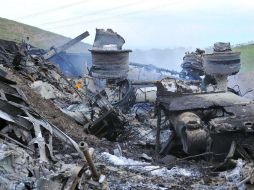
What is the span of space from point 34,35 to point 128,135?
28.9 m

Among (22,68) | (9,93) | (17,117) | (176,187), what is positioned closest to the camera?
(176,187)

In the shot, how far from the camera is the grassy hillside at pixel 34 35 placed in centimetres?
3647

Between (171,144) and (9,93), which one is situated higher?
(9,93)

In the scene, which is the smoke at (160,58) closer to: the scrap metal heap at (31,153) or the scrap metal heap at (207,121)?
the scrap metal heap at (207,121)

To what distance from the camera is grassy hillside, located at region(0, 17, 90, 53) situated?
120 ft

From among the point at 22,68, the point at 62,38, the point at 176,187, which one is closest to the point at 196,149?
the point at 176,187

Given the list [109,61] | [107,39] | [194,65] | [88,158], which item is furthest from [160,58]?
[88,158]

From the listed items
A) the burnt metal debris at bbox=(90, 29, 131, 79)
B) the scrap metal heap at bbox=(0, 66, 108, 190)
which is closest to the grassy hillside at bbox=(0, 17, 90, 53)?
the burnt metal debris at bbox=(90, 29, 131, 79)

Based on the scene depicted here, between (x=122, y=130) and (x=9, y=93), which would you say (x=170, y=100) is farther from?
(x=9, y=93)

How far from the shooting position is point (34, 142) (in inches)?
288

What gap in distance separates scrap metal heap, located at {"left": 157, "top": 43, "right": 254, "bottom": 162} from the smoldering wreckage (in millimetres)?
17

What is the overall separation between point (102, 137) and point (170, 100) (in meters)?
Result: 2.39

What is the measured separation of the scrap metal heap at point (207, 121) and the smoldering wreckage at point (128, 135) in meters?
0.02

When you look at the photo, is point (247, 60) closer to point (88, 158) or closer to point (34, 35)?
point (34, 35)
